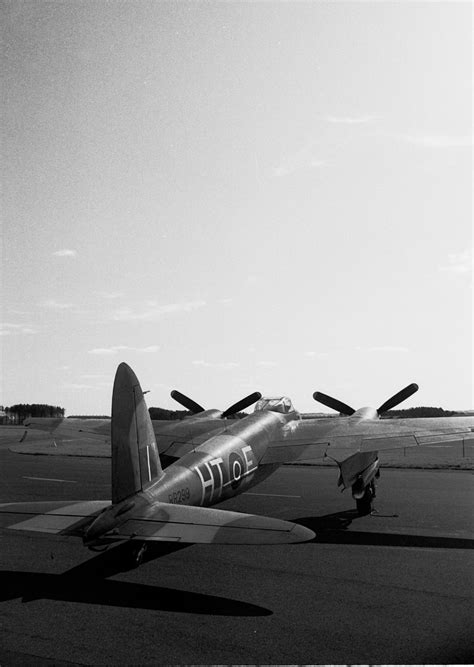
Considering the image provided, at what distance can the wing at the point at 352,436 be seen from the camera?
15.1 meters

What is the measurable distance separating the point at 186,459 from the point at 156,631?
4614 mm

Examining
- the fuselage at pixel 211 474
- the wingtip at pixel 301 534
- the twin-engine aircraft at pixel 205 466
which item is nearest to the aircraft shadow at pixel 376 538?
the twin-engine aircraft at pixel 205 466

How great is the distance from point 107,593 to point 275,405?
9.32 m

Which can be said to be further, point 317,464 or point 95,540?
point 317,464

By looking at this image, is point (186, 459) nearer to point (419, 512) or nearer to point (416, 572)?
point (416, 572)

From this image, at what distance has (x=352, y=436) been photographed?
16.0 meters

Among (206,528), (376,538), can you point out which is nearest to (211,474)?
(206,528)

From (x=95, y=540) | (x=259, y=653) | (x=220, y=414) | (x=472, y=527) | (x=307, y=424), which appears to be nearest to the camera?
(x=259, y=653)

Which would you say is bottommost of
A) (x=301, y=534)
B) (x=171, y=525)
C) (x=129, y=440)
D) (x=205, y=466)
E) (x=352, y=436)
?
(x=171, y=525)

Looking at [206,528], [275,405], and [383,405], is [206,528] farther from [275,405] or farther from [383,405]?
[383,405]

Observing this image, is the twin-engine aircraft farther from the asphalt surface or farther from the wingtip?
the asphalt surface

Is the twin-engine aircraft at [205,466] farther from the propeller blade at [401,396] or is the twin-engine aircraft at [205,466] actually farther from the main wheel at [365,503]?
the propeller blade at [401,396]

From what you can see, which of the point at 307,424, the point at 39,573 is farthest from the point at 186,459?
the point at 307,424

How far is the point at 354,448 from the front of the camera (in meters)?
15.2
